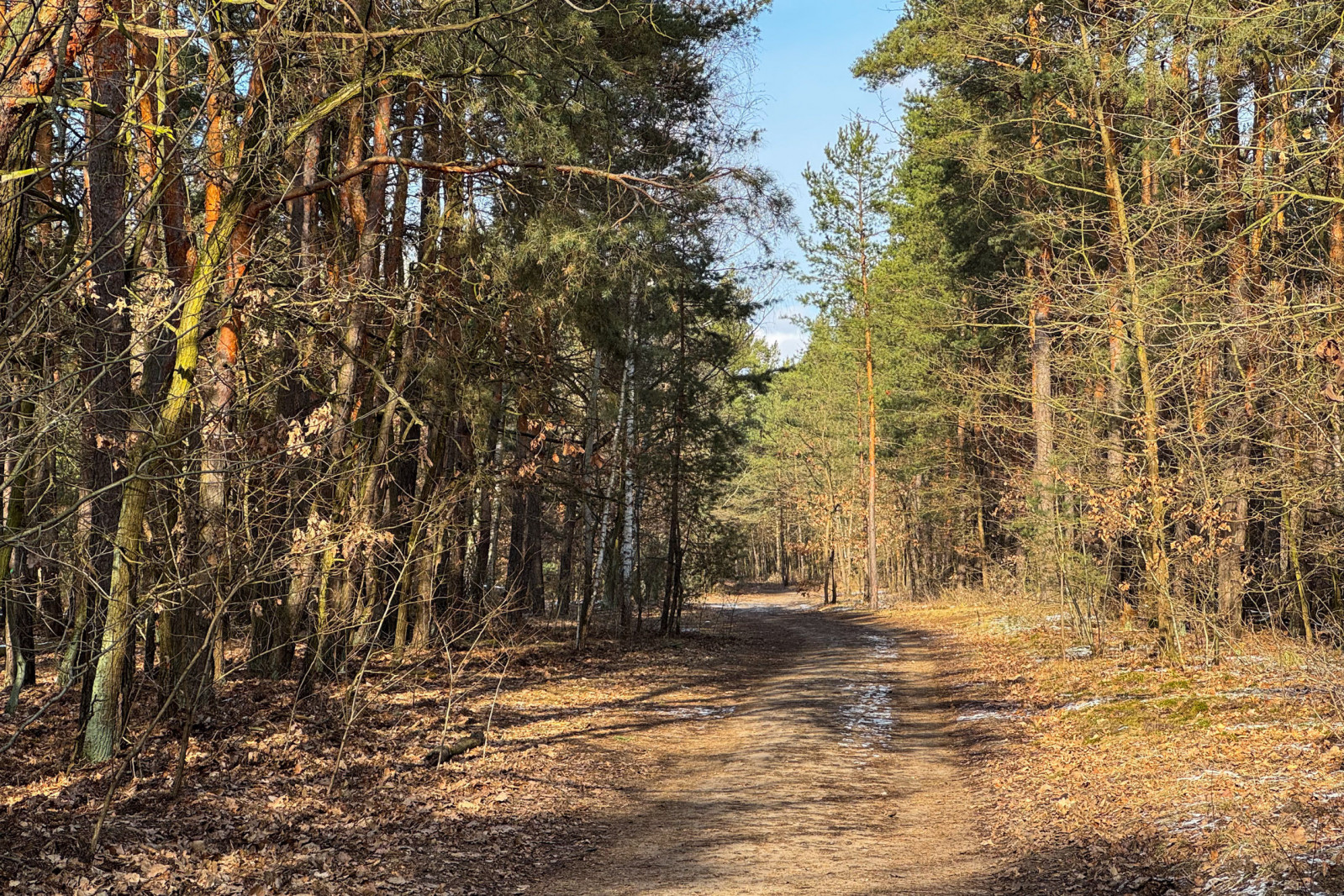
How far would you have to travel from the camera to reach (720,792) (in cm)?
890

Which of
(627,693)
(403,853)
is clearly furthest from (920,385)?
(403,853)

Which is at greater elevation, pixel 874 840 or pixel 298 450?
pixel 298 450

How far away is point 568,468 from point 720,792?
9514 millimetres

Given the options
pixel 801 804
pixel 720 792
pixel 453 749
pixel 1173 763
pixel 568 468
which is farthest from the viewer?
pixel 568 468

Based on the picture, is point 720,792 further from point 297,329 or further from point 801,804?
point 297,329

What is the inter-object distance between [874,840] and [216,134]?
9.00m

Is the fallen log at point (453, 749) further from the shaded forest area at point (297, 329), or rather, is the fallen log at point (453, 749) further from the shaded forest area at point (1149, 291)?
the shaded forest area at point (1149, 291)

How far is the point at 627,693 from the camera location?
45.5 ft

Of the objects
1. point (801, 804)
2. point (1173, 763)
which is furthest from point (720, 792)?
point (1173, 763)

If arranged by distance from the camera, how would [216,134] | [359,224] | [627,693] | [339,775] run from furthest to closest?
1. [627,693]
2. [359,224]
3. [216,134]
4. [339,775]

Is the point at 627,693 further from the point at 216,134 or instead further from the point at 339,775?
the point at 216,134

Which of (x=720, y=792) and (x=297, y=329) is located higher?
(x=297, y=329)

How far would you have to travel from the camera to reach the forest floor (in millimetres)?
6000

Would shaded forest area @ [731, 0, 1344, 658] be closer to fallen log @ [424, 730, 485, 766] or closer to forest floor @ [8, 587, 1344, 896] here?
forest floor @ [8, 587, 1344, 896]
